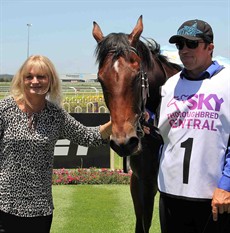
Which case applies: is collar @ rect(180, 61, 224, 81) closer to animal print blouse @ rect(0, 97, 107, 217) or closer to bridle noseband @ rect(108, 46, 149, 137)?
bridle noseband @ rect(108, 46, 149, 137)

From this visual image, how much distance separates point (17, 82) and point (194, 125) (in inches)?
45.3

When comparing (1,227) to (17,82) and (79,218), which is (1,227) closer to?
(17,82)

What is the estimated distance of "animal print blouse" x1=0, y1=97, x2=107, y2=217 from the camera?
2.52 metres

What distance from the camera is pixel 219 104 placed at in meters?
2.24

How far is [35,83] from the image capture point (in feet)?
8.57

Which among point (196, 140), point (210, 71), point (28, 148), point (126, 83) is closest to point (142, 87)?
point (126, 83)

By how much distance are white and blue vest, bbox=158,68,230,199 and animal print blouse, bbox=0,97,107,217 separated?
75 centimetres

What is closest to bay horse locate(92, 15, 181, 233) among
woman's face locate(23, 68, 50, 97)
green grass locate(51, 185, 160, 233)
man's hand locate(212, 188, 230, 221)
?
woman's face locate(23, 68, 50, 97)

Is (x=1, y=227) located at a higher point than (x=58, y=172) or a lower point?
higher

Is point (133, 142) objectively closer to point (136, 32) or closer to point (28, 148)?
point (28, 148)

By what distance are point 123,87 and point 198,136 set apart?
583 millimetres

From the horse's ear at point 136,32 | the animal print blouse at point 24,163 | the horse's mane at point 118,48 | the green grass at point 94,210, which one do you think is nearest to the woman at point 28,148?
the animal print blouse at point 24,163

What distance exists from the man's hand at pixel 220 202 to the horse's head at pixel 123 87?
0.56 meters

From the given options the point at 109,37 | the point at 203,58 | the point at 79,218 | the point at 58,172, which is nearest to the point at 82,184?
the point at 58,172
